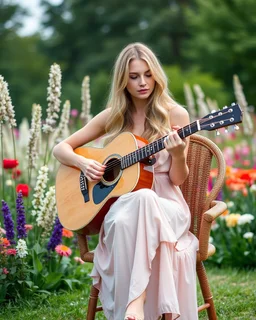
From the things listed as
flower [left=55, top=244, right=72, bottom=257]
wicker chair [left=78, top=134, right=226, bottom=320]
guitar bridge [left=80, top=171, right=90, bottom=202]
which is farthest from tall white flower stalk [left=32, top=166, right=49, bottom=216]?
wicker chair [left=78, top=134, right=226, bottom=320]

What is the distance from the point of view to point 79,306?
4.16m

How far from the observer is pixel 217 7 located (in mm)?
24109

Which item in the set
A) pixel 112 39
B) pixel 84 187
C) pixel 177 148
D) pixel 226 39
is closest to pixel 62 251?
pixel 84 187

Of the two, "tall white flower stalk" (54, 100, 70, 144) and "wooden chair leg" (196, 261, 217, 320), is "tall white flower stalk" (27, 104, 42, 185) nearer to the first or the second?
"tall white flower stalk" (54, 100, 70, 144)

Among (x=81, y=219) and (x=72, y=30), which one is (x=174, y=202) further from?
(x=72, y=30)

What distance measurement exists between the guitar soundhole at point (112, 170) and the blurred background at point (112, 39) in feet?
64.8

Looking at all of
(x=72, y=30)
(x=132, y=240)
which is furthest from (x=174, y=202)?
(x=72, y=30)

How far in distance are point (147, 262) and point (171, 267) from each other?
13cm

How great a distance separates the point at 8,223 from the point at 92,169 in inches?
32.1

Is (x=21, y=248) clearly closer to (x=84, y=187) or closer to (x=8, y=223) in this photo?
(x=8, y=223)

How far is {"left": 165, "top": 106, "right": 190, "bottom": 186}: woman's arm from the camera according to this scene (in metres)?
3.23

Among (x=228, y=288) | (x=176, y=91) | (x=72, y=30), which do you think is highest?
(x=72, y=30)

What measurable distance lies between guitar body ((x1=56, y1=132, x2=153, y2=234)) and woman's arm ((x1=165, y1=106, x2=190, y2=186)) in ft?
0.46

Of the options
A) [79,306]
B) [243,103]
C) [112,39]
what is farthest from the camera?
[112,39]
